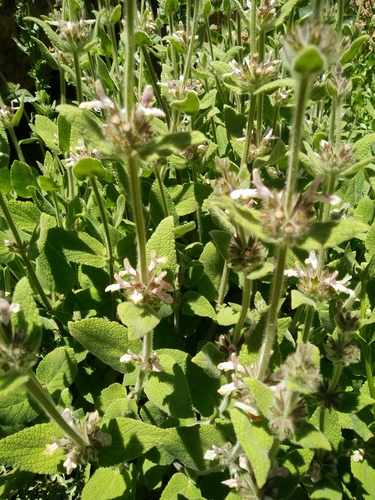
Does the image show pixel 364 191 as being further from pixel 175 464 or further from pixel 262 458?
pixel 262 458

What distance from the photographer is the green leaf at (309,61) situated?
922mm

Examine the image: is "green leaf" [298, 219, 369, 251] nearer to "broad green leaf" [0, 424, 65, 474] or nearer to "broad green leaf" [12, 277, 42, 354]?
"broad green leaf" [12, 277, 42, 354]

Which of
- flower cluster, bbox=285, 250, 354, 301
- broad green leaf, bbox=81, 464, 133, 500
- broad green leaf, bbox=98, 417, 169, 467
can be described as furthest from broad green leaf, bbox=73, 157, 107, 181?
broad green leaf, bbox=81, 464, 133, 500

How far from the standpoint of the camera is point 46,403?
4.87ft

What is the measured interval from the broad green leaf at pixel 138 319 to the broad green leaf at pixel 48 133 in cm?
154

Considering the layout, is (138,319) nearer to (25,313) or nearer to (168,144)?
(25,313)

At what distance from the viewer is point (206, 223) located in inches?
115

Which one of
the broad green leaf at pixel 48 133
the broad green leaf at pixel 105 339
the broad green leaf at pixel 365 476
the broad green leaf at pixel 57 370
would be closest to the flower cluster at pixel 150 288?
the broad green leaf at pixel 105 339

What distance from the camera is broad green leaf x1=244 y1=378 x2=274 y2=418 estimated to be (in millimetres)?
1309

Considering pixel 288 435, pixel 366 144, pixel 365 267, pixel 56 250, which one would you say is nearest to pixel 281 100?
pixel 366 144

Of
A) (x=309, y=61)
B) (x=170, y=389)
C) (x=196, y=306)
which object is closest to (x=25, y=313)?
(x=170, y=389)

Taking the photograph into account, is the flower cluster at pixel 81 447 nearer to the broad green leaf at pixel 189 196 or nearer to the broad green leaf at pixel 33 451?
the broad green leaf at pixel 33 451

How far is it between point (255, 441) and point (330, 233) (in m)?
0.65

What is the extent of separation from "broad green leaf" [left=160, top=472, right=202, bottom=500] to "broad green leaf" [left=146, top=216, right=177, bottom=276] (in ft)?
2.84
